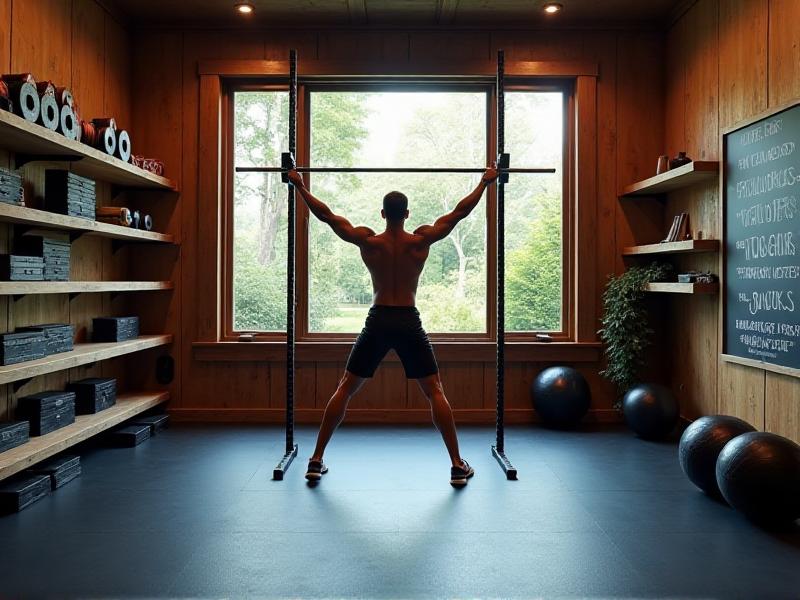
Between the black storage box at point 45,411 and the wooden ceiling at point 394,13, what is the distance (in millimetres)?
3055

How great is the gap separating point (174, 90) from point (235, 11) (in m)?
0.83

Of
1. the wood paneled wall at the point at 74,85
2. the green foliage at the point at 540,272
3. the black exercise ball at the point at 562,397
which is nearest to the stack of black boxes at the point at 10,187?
the wood paneled wall at the point at 74,85

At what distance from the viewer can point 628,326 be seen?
488 centimetres

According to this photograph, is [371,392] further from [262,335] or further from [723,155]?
[723,155]

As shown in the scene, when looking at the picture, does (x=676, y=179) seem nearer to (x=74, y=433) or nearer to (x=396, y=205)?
(x=396, y=205)

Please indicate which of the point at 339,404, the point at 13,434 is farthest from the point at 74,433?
the point at 339,404

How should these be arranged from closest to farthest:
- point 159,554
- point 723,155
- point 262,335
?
point 159,554
point 723,155
point 262,335

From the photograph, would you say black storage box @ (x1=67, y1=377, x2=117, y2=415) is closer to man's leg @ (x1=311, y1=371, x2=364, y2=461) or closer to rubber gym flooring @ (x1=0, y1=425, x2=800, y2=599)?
rubber gym flooring @ (x1=0, y1=425, x2=800, y2=599)

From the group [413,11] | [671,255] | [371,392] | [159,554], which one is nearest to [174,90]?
[413,11]

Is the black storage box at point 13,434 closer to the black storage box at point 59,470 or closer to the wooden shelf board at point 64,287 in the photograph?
the black storage box at point 59,470

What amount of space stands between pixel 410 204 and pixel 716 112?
240 cm

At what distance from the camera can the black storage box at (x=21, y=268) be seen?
3.22 metres

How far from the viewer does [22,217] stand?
317 centimetres

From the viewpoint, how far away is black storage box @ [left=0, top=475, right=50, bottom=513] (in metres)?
3.08
